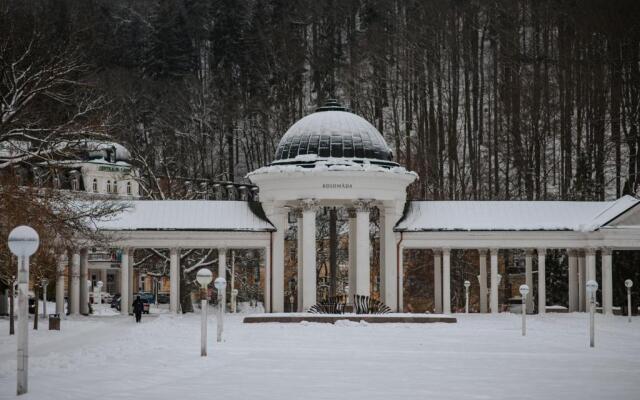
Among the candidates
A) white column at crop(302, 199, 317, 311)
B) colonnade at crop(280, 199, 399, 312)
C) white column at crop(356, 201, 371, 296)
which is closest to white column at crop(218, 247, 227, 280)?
colonnade at crop(280, 199, 399, 312)

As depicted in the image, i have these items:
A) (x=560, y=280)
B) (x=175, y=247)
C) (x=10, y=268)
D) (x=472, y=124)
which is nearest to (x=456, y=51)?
(x=472, y=124)

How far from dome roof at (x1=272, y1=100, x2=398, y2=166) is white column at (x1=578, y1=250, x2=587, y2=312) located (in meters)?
13.1

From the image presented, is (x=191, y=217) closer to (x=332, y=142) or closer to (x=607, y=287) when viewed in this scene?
(x=332, y=142)

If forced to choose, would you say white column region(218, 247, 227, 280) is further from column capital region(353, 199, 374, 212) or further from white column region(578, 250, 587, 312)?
white column region(578, 250, 587, 312)

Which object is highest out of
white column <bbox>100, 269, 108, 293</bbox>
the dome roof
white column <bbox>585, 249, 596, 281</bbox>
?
the dome roof

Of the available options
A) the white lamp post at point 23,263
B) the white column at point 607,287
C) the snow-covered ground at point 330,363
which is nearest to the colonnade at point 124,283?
the snow-covered ground at point 330,363

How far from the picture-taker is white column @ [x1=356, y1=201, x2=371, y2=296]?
204 ft

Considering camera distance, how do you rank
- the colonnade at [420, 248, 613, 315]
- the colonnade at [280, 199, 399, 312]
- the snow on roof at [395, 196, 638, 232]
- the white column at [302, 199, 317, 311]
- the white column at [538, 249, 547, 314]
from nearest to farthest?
the white column at [302, 199, 317, 311] → the colonnade at [280, 199, 399, 312] → the colonnade at [420, 248, 613, 315] → the white column at [538, 249, 547, 314] → the snow on roof at [395, 196, 638, 232]

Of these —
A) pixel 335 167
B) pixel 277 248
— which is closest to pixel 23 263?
pixel 335 167

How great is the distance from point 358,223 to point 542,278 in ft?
38.2

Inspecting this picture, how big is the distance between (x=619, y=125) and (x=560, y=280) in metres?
Result: 13.3

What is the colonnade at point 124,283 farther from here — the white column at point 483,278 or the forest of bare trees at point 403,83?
the white column at point 483,278

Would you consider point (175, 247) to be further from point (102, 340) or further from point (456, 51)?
point (456, 51)

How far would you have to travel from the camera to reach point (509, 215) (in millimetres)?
67125
